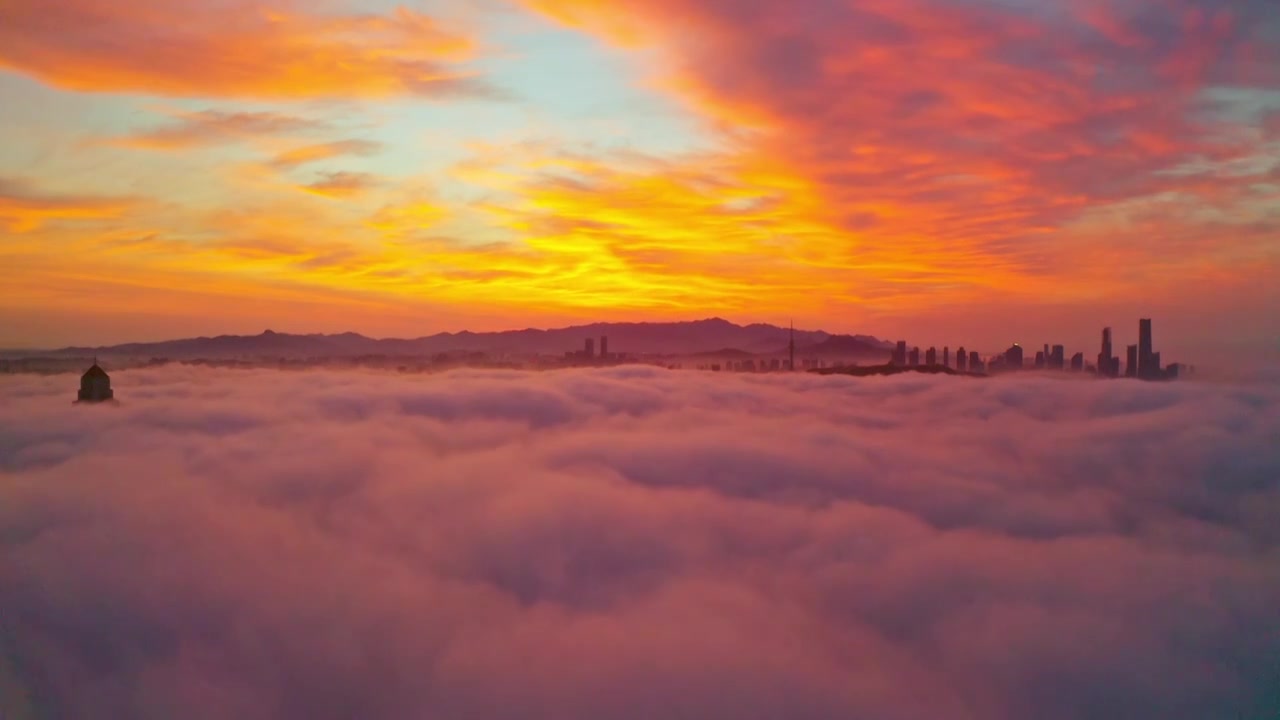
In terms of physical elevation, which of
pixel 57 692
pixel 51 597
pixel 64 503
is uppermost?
pixel 64 503

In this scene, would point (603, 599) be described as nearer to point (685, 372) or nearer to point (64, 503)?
point (64, 503)

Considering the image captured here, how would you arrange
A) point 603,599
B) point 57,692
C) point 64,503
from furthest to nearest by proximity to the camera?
point 603,599 → point 64,503 → point 57,692

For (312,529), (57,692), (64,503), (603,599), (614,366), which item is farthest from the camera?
(614,366)

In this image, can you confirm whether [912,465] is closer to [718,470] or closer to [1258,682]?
[718,470]

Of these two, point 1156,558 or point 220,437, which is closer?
point 1156,558

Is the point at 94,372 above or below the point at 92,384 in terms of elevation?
above

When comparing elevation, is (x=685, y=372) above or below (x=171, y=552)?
above

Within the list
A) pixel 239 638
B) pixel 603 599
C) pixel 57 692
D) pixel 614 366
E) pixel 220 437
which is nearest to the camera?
pixel 57 692

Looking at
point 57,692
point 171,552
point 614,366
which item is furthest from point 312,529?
point 614,366

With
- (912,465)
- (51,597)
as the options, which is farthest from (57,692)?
(912,465)
